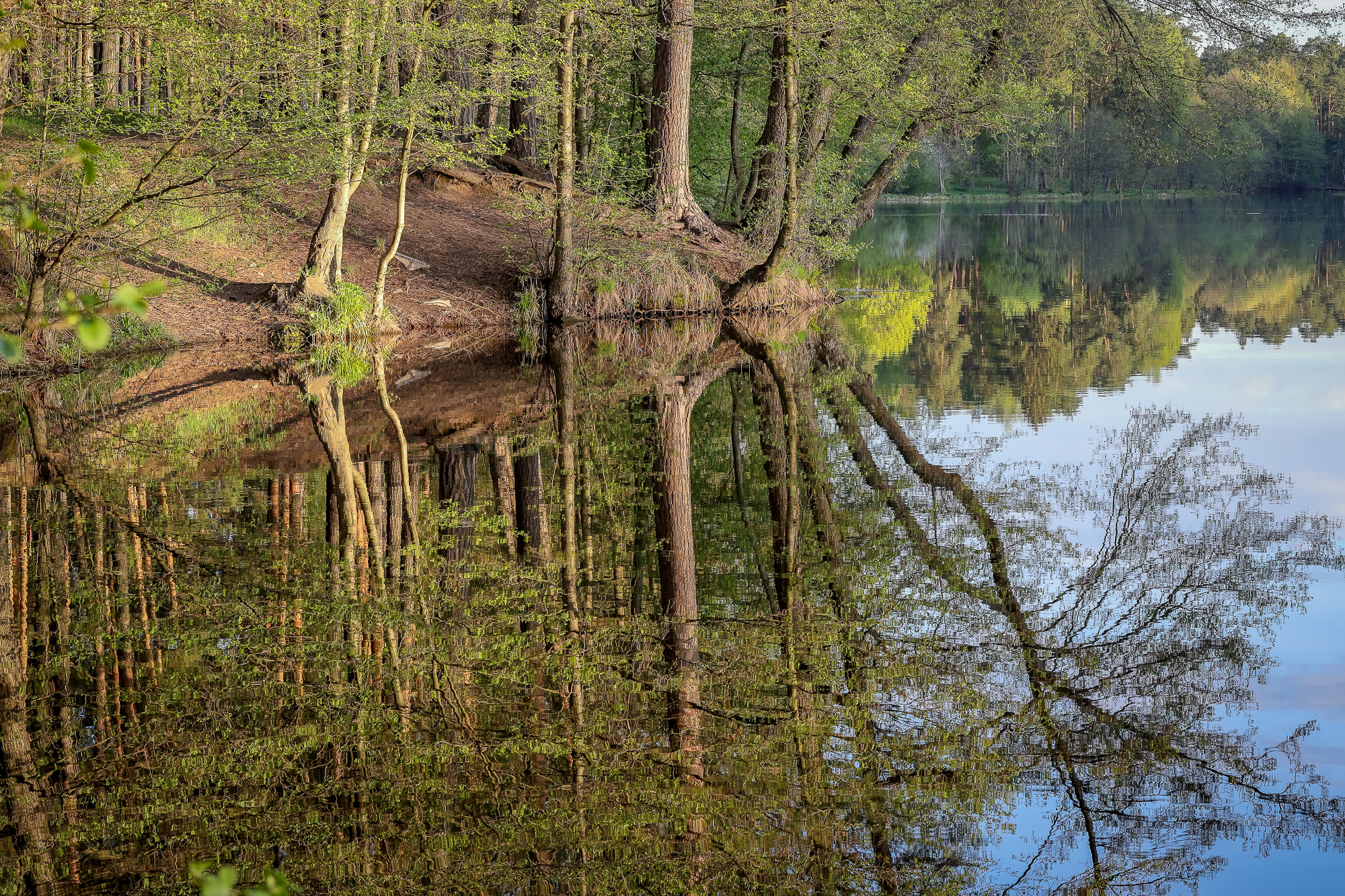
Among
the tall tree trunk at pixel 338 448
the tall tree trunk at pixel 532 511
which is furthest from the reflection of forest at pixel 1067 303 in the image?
the tall tree trunk at pixel 338 448

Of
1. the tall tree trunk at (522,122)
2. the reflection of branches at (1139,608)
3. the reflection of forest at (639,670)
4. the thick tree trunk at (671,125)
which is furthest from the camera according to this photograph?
the thick tree trunk at (671,125)

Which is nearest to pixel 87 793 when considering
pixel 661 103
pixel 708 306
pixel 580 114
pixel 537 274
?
pixel 537 274

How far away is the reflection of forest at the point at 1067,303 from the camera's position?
1441cm

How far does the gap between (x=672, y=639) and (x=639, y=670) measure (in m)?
0.48

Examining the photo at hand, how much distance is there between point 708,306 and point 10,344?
754 inches

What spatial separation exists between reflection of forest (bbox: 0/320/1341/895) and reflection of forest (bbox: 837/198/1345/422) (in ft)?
14.1

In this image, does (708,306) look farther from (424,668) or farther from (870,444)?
(424,668)

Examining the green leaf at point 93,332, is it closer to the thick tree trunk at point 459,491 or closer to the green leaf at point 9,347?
the green leaf at point 9,347

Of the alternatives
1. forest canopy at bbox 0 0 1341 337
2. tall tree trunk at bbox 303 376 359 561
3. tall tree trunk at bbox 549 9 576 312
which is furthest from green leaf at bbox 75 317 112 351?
tall tree trunk at bbox 549 9 576 312

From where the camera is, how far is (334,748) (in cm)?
466

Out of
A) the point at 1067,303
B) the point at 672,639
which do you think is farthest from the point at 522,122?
the point at 672,639

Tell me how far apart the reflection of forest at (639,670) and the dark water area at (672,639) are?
2 cm

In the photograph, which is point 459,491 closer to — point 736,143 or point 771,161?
point 771,161

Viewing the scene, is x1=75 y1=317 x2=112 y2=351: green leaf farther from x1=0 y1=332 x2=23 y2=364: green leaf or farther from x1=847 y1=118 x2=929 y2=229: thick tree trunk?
x1=847 y1=118 x2=929 y2=229: thick tree trunk
